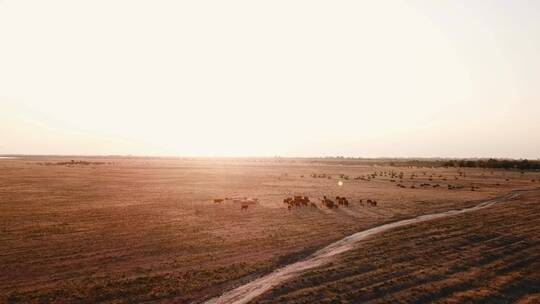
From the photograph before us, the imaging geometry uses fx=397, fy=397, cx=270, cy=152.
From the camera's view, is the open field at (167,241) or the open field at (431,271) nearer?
the open field at (431,271)

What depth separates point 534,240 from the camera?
16.9 metres

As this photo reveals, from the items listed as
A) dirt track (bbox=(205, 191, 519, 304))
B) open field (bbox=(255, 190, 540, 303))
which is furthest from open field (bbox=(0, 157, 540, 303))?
dirt track (bbox=(205, 191, 519, 304))

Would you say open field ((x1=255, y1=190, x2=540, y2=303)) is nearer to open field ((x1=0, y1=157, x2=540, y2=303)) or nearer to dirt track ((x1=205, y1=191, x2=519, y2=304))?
open field ((x1=0, y1=157, x2=540, y2=303))

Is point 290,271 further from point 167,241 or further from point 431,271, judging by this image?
point 167,241

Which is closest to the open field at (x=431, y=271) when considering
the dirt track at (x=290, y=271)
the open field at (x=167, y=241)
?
the open field at (x=167, y=241)

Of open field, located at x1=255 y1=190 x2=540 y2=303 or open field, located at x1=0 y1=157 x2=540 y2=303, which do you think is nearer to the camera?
open field, located at x1=255 y1=190 x2=540 y2=303

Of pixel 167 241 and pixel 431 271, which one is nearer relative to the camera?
pixel 431 271

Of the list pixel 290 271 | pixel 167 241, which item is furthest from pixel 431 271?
pixel 167 241

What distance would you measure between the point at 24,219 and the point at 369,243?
18317mm

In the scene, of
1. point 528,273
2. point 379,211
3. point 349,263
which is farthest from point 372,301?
point 379,211

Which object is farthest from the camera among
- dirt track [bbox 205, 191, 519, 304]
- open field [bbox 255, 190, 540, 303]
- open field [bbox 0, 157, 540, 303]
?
open field [bbox 0, 157, 540, 303]

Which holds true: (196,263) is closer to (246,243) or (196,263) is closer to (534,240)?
(246,243)

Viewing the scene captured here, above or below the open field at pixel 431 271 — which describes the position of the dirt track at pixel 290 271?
below

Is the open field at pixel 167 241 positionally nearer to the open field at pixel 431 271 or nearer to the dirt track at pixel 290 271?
the open field at pixel 431 271
